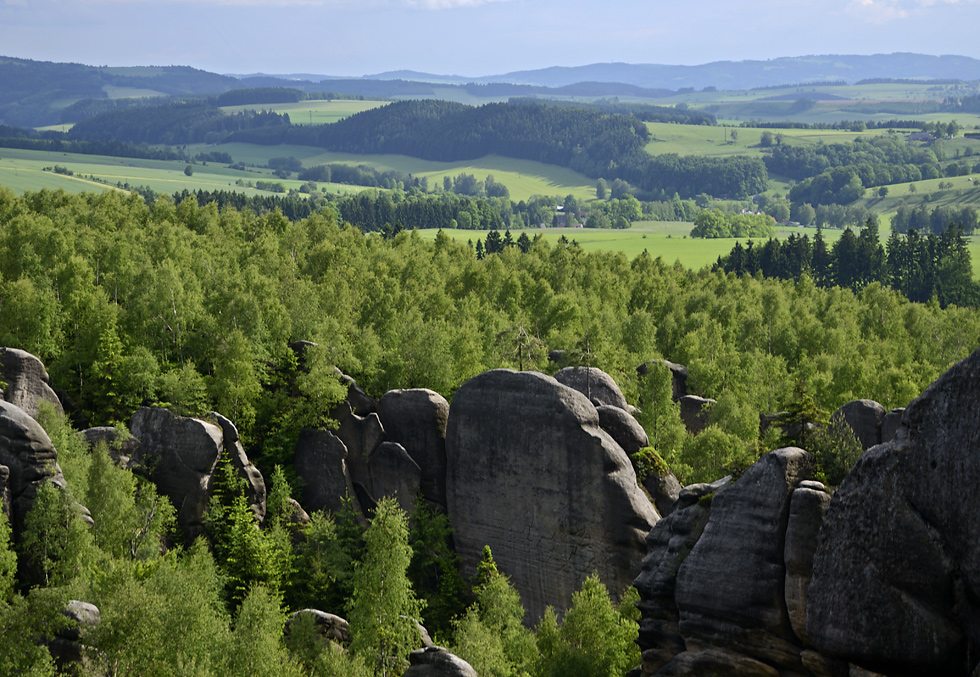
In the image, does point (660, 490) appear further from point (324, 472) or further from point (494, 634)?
point (324, 472)

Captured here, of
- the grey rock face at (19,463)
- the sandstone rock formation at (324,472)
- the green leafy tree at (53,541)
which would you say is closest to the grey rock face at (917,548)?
the green leafy tree at (53,541)

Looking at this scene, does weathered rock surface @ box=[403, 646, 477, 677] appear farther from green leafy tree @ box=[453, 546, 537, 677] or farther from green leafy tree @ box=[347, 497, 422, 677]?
green leafy tree @ box=[347, 497, 422, 677]

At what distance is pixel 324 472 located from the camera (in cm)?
6550

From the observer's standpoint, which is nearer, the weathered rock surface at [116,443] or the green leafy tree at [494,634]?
the green leafy tree at [494,634]

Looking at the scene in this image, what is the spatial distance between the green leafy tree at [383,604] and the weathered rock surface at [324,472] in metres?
15.8

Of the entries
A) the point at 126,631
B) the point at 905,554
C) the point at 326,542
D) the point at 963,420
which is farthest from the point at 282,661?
the point at 963,420

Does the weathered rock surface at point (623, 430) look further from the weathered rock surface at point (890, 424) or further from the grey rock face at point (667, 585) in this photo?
the grey rock face at point (667, 585)

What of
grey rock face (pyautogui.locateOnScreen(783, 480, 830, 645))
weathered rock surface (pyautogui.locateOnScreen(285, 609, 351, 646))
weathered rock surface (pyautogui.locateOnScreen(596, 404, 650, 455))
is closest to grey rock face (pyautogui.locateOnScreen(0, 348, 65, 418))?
weathered rock surface (pyautogui.locateOnScreen(285, 609, 351, 646))

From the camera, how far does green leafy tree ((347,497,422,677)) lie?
46406mm

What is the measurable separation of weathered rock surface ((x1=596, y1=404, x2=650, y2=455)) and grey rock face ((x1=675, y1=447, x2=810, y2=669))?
904 inches

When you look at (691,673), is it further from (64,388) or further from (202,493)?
(64,388)

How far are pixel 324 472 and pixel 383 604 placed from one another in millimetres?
19359

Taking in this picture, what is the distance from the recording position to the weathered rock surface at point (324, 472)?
2562 inches

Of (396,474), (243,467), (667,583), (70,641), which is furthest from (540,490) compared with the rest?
(70,641)
